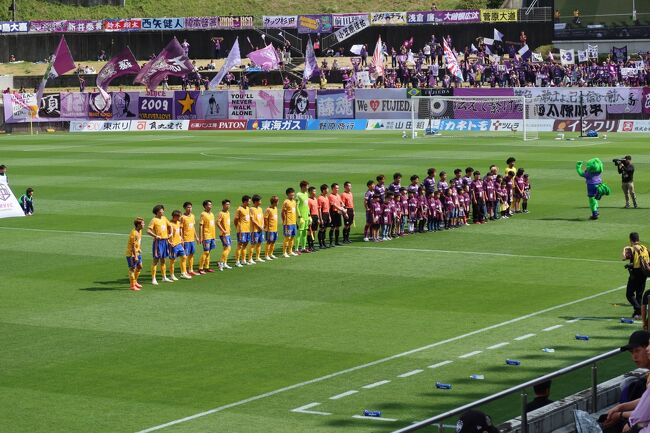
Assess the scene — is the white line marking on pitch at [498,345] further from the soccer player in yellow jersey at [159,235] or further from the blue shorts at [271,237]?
the blue shorts at [271,237]

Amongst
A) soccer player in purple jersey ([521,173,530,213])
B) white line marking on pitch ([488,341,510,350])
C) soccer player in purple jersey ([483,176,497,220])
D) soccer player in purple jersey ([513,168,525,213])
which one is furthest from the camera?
soccer player in purple jersey ([521,173,530,213])

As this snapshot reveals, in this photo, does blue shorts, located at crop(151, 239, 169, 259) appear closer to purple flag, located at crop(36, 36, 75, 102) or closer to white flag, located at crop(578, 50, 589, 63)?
purple flag, located at crop(36, 36, 75, 102)

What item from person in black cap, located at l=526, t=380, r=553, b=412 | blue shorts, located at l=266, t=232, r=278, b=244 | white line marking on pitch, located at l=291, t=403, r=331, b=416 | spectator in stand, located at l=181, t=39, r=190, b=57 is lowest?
white line marking on pitch, located at l=291, t=403, r=331, b=416

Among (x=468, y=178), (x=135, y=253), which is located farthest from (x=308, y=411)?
(x=468, y=178)

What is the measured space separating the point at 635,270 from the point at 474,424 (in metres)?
14.1

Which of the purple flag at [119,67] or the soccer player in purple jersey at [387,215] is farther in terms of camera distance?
the purple flag at [119,67]

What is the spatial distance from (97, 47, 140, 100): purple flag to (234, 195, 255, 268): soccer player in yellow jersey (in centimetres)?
5299

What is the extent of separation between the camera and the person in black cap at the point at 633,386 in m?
9.71

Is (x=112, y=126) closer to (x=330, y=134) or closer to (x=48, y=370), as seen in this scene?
(x=330, y=134)

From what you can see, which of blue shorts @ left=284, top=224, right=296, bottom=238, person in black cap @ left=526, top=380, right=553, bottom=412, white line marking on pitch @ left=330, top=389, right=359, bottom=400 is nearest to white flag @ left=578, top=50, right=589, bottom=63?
blue shorts @ left=284, top=224, right=296, bottom=238

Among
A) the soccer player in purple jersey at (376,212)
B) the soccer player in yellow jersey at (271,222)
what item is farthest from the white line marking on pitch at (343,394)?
the soccer player in purple jersey at (376,212)

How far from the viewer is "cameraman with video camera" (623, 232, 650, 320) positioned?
2281 cm

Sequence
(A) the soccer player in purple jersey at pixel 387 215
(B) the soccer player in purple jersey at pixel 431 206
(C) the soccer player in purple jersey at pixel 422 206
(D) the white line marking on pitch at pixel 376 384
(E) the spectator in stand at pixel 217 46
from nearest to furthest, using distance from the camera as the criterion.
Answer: (D) the white line marking on pitch at pixel 376 384 → (A) the soccer player in purple jersey at pixel 387 215 → (C) the soccer player in purple jersey at pixel 422 206 → (B) the soccer player in purple jersey at pixel 431 206 → (E) the spectator in stand at pixel 217 46

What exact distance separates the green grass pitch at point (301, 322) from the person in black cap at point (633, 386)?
1302 mm
